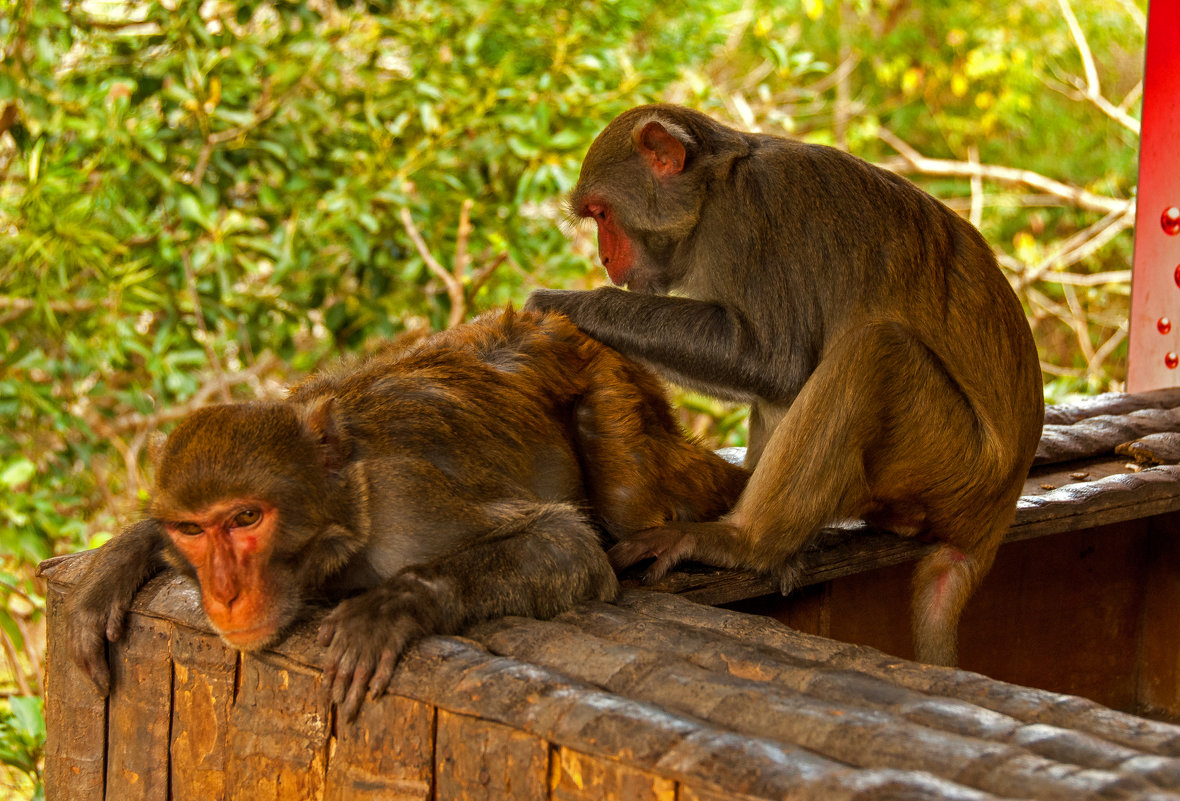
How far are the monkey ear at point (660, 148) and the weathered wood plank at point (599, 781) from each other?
2.36 meters

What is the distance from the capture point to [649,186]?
13.2 ft

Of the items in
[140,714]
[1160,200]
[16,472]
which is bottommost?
[16,472]

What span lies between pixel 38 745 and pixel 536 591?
302 cm

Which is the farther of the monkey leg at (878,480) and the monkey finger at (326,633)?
the monkey leg at (878,480)

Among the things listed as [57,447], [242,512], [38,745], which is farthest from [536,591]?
[57,447]

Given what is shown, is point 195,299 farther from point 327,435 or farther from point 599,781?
point 599,781

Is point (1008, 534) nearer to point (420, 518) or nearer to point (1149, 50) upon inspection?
point (420, 518)

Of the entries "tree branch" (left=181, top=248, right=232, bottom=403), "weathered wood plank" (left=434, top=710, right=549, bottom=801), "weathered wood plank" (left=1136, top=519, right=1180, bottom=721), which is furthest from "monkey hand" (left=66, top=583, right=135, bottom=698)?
"weathered wood plank" (left=1136, top=519, right=1180, bottom=721)

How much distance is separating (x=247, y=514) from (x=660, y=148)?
2096mm

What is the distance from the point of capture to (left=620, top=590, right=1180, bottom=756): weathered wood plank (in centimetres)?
209

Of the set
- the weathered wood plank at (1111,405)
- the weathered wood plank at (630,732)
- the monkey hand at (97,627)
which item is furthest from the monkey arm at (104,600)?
the weathered wood plank at (1111,405)

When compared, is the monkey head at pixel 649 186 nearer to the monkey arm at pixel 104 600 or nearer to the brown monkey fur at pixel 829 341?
the brown monkey fur at pixel 829 341

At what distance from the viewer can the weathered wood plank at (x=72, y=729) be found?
2.98m

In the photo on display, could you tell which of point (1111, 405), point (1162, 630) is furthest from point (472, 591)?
point (1111, 405)
